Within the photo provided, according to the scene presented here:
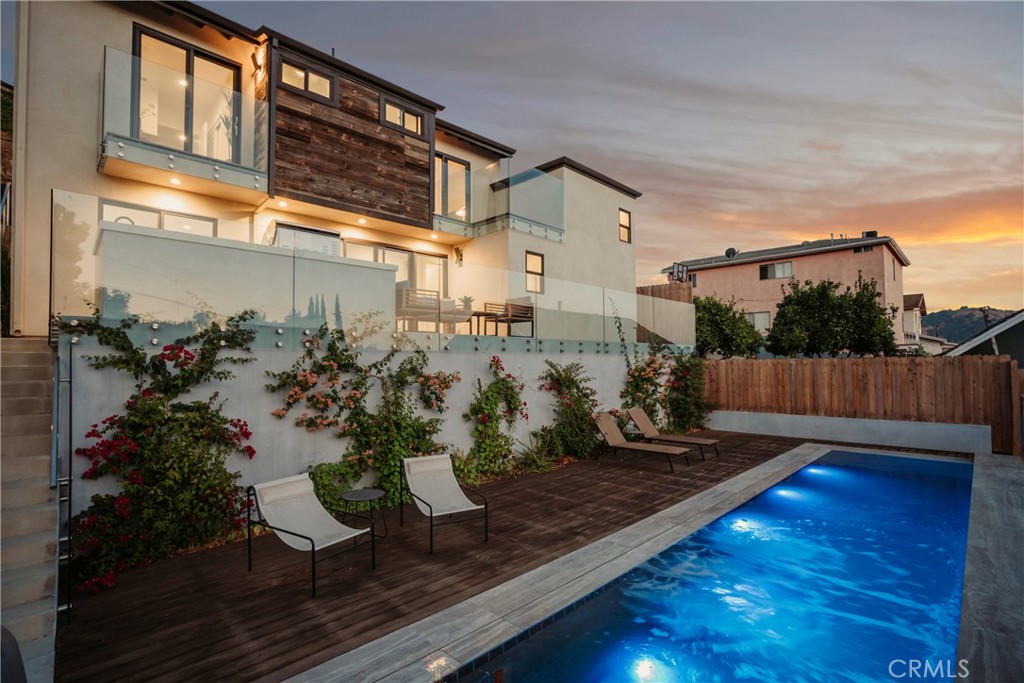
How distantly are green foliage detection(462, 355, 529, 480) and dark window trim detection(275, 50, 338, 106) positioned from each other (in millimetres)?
7225

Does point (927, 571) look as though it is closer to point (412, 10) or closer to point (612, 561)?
point (612, 561)

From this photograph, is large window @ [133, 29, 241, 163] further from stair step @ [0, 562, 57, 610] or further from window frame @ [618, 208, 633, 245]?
window frame @ [618, 208, 633, 245]

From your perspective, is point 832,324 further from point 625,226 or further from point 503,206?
point 503,206

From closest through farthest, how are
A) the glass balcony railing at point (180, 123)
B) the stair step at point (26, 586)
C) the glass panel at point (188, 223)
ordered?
1. the stair step at point (26, 586)
2. the glass balcony railing at point (180, 123)
3. the glass panel at point (188, 223)

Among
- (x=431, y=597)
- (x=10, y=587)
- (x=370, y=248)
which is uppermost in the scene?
(x=370, y=248)

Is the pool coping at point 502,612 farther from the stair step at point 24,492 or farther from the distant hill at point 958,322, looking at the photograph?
the distant hill at point 958,322

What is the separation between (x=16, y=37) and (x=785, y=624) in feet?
46.7

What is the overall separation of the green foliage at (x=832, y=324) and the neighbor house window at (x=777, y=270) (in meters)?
8.98

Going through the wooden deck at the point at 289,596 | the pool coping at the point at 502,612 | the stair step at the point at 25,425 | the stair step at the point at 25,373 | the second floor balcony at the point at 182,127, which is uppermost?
the second floor balcony at the point at 182,127

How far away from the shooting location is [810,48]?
31.7 ft

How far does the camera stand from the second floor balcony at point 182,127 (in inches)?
327

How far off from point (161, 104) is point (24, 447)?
692 centimetres

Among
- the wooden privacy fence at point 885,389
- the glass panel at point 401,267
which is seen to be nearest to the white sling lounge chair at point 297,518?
the glass panel at point 401,267

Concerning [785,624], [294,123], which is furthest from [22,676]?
[294,123]
